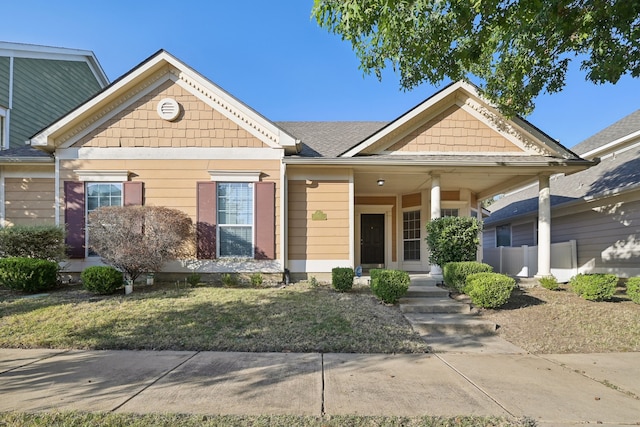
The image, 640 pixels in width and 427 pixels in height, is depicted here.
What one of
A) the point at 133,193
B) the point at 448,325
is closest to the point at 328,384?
the point at 448,325

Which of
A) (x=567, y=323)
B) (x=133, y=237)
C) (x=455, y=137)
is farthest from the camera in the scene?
(x=455, y=137)

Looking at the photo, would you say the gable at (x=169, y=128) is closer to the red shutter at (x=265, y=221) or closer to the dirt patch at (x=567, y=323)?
the red shutter at (x=265, y=221)

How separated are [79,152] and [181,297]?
16.0 ft

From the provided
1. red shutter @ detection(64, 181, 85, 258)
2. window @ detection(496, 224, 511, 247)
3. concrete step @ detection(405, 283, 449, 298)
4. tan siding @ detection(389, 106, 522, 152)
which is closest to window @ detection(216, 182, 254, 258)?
red shutter @ detection(64, 181, 85, 258)

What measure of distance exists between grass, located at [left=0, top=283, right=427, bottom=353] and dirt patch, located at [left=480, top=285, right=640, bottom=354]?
1.81 metres

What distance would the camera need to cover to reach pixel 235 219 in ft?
29.8

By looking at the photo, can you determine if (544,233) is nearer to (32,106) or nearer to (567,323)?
(567,323)

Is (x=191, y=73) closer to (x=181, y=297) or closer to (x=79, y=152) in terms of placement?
(x=79, y=152)

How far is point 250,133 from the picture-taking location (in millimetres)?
9148

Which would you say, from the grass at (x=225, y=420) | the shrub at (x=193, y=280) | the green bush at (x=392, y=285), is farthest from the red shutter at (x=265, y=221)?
the grass at (x=225, y=420)

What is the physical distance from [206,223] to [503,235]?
13.2 meters

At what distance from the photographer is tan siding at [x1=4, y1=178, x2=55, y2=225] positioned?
362 inches

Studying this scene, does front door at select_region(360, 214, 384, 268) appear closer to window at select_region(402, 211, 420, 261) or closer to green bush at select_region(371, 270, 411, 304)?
window at select_region(402, 211, 420, 261)

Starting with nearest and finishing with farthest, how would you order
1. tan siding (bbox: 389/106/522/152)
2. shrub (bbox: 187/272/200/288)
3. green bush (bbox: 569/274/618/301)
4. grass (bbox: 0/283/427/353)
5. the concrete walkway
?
grass (bbox: 0/283/427/353), the concrete walkway, green bush (bbox: 569/274/618/301), shrub (bbox: 187/272/200/288), tan siding (bbox: 389/106/522/152)
